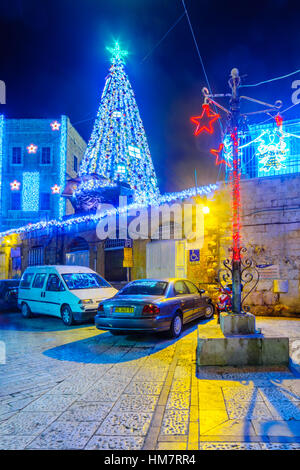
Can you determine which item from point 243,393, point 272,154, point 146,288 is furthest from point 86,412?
point 272,154

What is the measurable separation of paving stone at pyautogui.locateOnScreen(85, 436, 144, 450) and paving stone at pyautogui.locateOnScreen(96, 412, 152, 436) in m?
0.08

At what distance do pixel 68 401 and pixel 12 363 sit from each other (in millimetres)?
2349

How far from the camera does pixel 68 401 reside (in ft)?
13.0

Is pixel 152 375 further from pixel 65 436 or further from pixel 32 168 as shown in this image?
pixel 32 168

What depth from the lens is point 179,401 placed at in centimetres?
393

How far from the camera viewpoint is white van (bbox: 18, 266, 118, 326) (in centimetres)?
912

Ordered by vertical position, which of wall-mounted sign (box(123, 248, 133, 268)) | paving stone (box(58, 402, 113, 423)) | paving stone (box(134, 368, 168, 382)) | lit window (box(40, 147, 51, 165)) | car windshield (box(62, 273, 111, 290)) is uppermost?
lit window (box(40, 147, 51, 165))

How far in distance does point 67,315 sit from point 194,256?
5.09m

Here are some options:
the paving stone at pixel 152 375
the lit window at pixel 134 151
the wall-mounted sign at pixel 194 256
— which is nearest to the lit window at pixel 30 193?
the lit window at pixel 134 151

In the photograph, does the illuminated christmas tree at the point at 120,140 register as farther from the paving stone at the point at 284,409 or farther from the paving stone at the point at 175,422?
the paving stone at the point at 175,422

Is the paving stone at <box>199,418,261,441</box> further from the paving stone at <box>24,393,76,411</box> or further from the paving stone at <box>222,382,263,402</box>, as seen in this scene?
the paving stone at <box>24,393,76,411</box>

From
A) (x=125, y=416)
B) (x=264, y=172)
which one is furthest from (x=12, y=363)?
(x=264, y=172)

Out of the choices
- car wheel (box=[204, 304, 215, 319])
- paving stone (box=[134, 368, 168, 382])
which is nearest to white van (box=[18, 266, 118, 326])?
car wheel (box=[204, 304, 215, 319])

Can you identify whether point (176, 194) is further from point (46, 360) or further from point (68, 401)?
point (68, 401)
